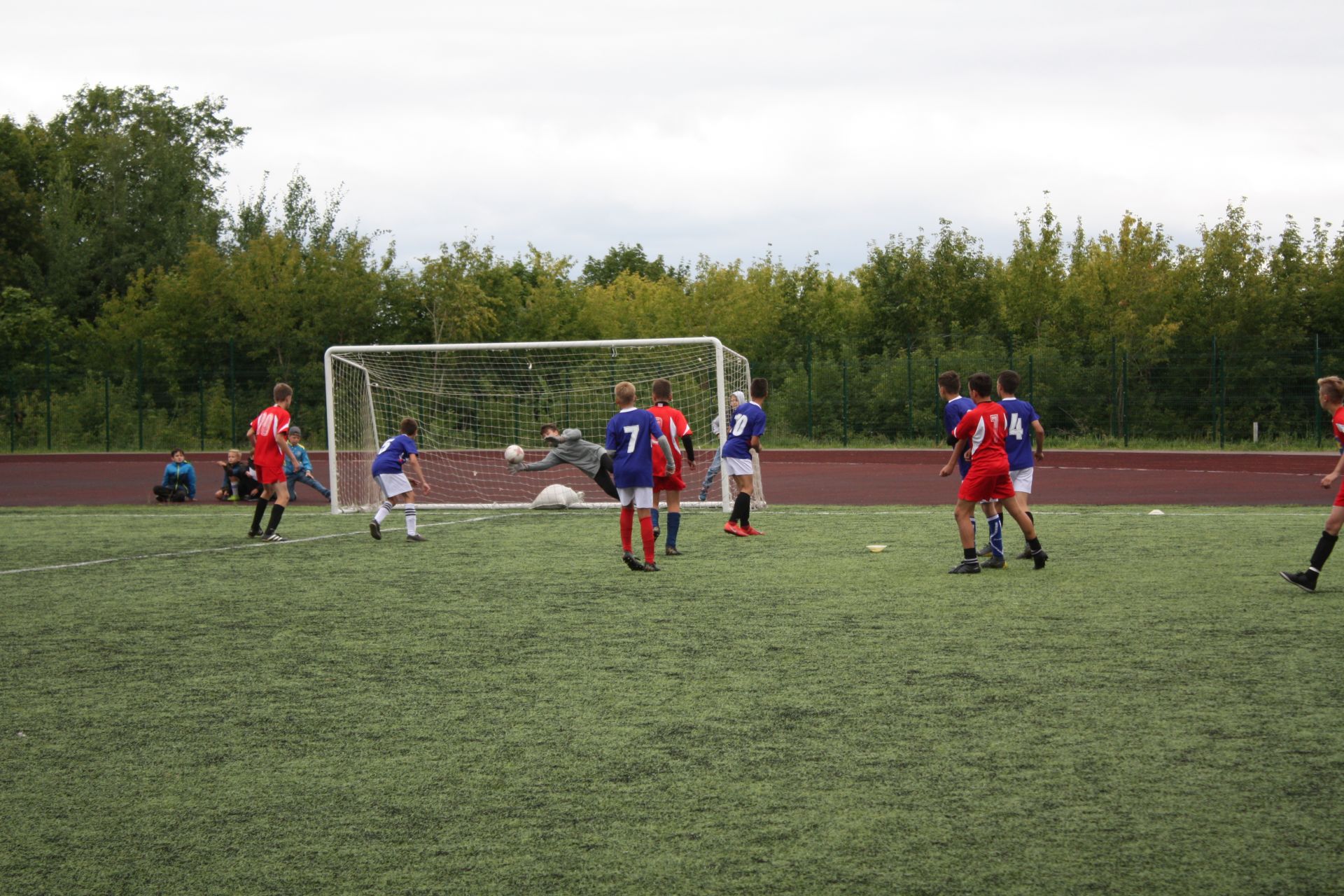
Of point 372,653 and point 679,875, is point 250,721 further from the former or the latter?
point 679,875

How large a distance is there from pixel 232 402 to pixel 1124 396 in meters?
21.6

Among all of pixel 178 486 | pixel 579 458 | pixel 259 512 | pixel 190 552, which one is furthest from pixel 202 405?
pixel 190 552

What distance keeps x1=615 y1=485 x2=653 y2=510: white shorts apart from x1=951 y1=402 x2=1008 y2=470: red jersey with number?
8.40 ft

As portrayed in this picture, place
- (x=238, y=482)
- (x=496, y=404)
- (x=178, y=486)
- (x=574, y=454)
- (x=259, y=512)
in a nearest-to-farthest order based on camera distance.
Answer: (x=259, y=512) < (x=574, y=454) < (x=238, y=482) < (x=178, y=486) < (x=496, y=404)

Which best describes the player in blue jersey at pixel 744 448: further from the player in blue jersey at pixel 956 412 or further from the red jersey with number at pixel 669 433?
the player in blue jersey at pixel 956 412

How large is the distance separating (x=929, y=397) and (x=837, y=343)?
3.13 metres

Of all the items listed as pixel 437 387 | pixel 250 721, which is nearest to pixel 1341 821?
pixel 250 721

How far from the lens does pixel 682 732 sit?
521cm

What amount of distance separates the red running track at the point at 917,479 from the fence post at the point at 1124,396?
181 cm

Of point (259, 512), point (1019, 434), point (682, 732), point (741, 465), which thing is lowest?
point (682, 732)

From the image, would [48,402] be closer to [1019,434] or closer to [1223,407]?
[1223,407]

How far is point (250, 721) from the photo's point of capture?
5547 millimetres

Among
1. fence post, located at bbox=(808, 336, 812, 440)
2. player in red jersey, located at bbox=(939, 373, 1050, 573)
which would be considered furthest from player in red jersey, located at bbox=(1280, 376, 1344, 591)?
fence post, located at bbox=(808, 336, 812, 440)

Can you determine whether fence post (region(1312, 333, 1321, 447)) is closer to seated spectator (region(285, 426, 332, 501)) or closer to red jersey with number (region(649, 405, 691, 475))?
red jersey with number (region(649, 405, 691, 475))
